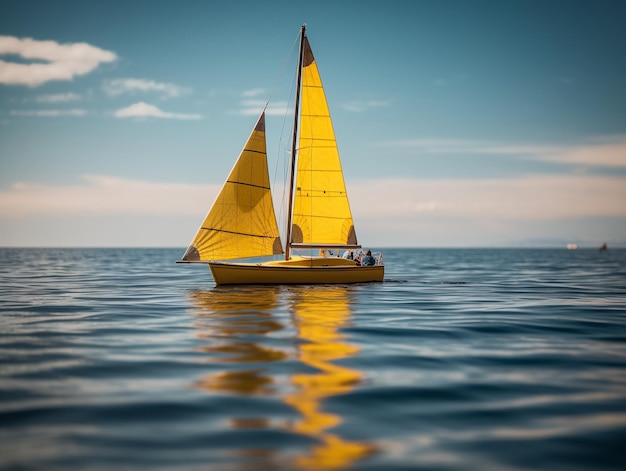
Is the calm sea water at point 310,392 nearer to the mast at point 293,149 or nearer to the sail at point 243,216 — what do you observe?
the sail at point 243,216

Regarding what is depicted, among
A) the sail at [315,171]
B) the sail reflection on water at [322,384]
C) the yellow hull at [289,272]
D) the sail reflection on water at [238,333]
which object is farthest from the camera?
the sail at [315,171]

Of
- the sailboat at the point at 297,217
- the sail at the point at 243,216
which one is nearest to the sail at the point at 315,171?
the sailboat at the point at 297,217

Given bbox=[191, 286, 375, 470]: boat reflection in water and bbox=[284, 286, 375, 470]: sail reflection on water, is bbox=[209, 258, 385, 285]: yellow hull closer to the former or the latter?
bbox=[191, 286, 375, 470]: boat reflection in water

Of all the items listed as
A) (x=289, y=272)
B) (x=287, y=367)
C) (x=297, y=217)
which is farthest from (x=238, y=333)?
(x=297, y=217)

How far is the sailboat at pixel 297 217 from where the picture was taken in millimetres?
29562

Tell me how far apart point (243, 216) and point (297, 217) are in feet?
13.1

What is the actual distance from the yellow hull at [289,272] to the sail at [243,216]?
2.48 feet

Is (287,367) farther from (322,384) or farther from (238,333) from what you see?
(238,333)

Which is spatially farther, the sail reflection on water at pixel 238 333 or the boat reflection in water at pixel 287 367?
the sail reflection on water at pixel 238 333

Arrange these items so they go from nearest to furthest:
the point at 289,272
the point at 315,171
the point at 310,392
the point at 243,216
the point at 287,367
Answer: the point at 310,392, the point at 287,367, the point at 243,216, the point at 289,272, the point at 315,171

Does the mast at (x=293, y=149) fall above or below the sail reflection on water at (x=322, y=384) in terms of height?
above

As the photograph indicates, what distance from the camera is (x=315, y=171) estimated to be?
1280 inches

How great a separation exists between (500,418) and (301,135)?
2590cm

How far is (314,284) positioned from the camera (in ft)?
103
